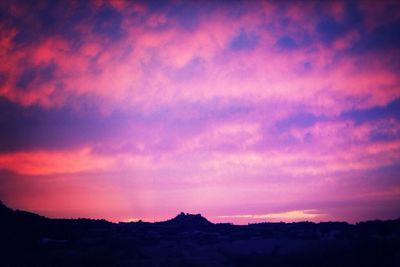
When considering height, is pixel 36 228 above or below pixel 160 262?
above

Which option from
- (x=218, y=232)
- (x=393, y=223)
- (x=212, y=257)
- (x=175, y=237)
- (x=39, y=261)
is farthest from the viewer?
(x=218, y=232)

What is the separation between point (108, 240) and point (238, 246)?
63.0 feet

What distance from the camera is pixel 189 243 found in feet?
191

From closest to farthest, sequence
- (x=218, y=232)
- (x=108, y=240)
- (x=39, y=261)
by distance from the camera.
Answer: (x=39, y=261) < (x=108, y=240) < (x=218, y=232)

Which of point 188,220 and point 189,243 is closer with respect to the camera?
point 189,243

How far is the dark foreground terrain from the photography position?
42125 mm

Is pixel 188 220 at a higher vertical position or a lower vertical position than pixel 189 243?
higher

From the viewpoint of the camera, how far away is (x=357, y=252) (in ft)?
144

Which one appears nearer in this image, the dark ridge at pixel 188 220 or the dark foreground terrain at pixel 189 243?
the dark foreground terrain at pixel 189 243

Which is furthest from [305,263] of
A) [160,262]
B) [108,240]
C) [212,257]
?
[108,240]

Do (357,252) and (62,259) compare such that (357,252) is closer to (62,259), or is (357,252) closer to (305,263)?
(305,263)

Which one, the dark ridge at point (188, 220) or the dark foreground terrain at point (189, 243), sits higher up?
the dark ridge at point (188, 220)

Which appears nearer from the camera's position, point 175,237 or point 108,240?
point 108,240

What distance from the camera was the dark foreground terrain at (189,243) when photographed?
138 ft
